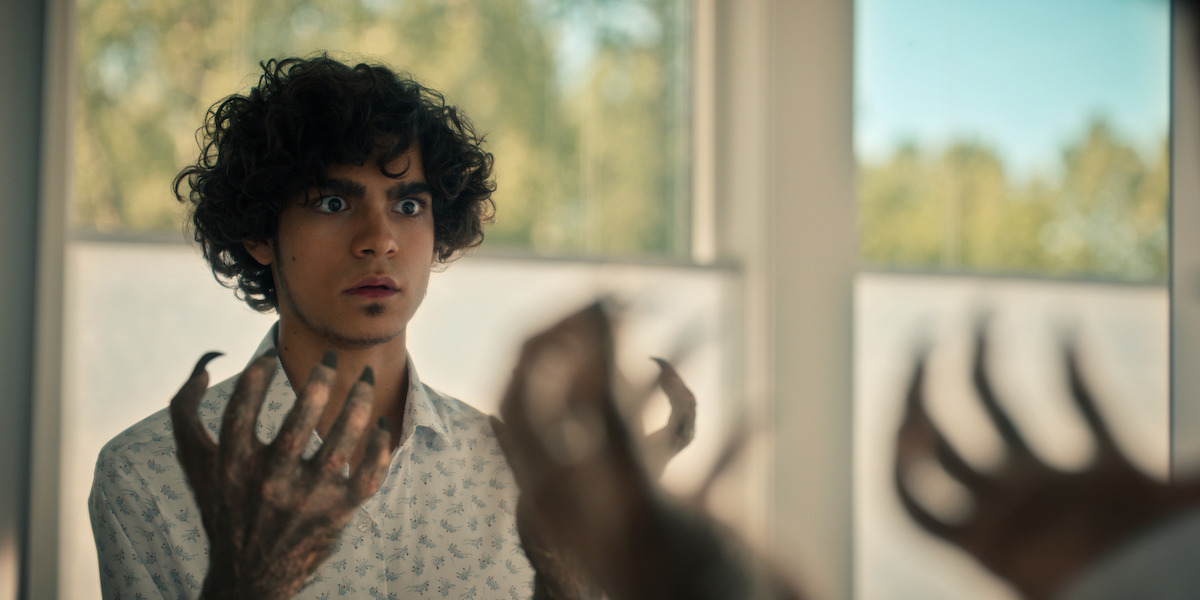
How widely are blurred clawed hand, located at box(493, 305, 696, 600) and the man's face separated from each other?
49 centimetres

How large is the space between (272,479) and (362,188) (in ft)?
1.26

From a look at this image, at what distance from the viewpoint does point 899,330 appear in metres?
1.45

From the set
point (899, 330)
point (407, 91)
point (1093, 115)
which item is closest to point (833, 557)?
point (899, 330)

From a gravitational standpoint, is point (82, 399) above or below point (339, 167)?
below

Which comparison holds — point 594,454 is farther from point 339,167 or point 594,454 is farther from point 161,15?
point 161,15

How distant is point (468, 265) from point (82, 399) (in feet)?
1.83

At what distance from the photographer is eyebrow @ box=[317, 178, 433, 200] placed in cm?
76

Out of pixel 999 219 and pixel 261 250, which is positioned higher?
pixel 999 219

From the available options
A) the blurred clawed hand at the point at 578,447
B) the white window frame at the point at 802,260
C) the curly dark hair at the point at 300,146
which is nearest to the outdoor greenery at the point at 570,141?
the white window frame at the point at 802,260

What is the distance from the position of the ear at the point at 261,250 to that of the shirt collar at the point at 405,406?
72 millimetres

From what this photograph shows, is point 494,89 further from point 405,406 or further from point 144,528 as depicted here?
point 144,528

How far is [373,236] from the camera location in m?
0.74

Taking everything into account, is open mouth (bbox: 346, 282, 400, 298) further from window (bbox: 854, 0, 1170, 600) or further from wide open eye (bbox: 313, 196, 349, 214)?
window (bbox: 854, 0, 1170, 600)

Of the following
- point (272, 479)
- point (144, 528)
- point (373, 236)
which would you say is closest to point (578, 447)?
point (272, 479)
